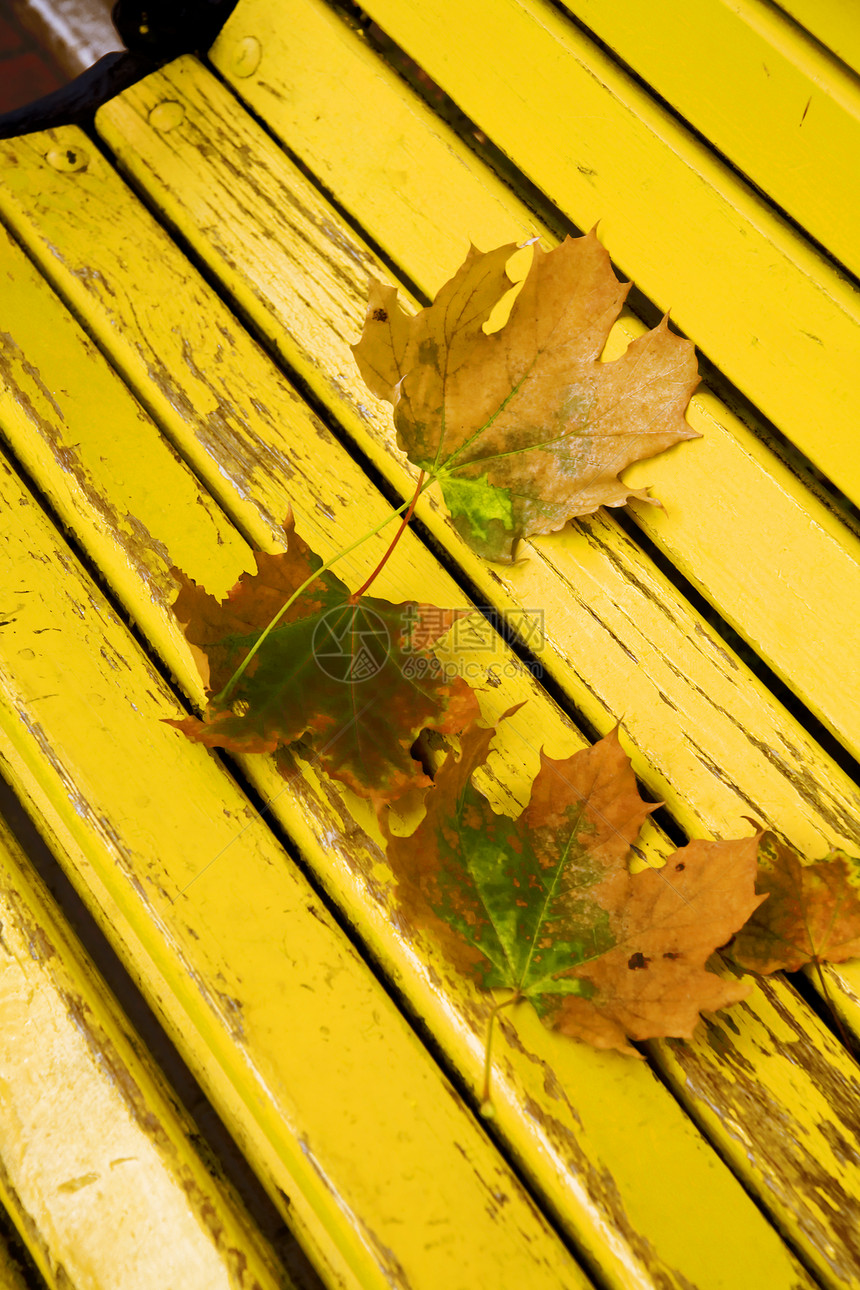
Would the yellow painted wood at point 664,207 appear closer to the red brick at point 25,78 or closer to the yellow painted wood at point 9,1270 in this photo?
the red brick at point 25,78

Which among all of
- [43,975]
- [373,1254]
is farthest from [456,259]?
[373,1254]

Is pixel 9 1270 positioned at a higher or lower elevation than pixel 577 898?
lower

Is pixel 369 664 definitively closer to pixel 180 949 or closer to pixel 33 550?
pixel 180 949

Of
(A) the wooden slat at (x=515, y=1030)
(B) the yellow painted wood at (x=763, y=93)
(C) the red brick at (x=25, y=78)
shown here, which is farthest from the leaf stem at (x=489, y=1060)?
(C) the red brick at (x=25, y=78)

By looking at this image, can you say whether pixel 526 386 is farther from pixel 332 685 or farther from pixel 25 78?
pixel 25 78

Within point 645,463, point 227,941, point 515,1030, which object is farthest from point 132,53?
point 515,1030
